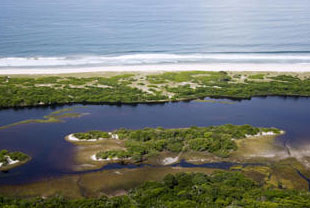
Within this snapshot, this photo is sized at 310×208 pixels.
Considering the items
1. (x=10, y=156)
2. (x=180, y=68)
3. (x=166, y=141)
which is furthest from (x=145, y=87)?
(x=10, y=156)

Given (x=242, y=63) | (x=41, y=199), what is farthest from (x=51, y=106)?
(x=242, y=63)

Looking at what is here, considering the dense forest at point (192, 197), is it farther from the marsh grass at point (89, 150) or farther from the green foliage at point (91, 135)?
the green foliage at point (91, 135)

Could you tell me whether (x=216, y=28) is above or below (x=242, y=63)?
above

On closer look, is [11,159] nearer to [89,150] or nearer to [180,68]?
[89,150]

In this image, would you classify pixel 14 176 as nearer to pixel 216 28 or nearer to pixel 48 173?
pixel 48 173

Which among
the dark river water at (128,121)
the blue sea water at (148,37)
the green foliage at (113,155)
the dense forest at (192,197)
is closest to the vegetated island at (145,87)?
the dark river water at (128,121)

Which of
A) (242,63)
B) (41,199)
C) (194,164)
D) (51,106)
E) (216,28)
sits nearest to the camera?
(41,199)
